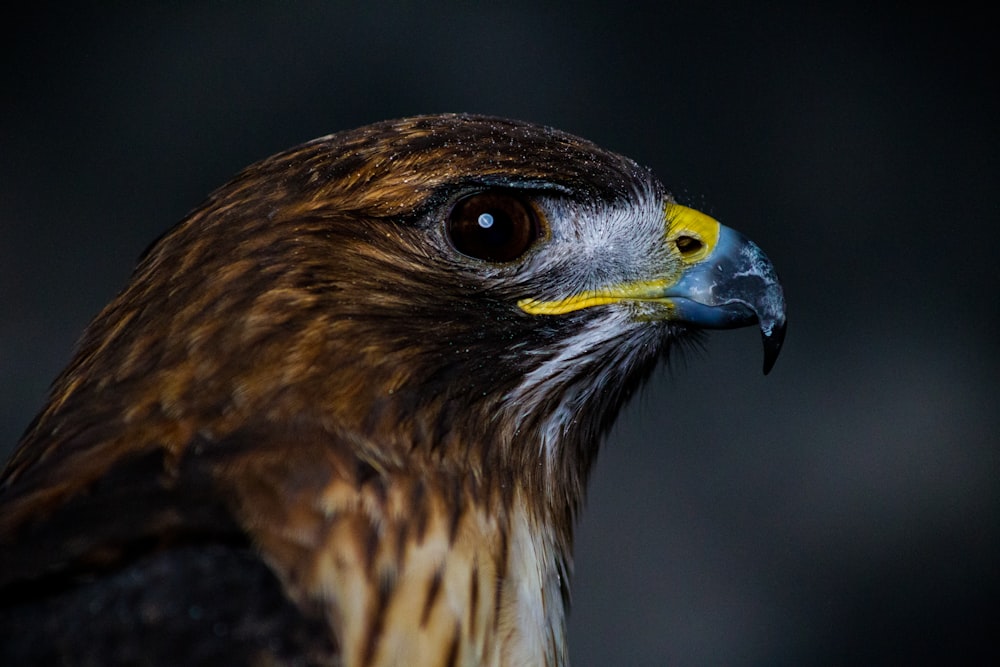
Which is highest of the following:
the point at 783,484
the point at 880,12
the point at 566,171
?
the point at 880,12

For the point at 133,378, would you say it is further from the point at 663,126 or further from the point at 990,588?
the point at 990,588

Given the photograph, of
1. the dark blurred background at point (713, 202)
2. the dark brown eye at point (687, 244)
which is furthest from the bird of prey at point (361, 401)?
the dark blurred background at point (713, 202)

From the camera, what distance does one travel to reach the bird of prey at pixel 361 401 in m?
0.92

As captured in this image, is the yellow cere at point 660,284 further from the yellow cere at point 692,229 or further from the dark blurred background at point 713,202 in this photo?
the dark blurred background at point 713,202

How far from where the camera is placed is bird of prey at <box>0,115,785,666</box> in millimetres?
917

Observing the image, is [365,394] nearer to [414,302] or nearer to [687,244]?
[414,302]

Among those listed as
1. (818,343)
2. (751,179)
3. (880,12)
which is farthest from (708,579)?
(880,12)

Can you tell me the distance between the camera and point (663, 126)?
323 centimetres

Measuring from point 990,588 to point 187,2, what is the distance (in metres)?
2.87

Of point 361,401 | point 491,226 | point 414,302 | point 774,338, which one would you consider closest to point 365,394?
point 361,401

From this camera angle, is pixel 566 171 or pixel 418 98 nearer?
pixel 566 171

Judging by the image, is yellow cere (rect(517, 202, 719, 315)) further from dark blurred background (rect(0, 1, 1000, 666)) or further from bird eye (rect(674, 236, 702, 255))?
dark blurred background (rect(0, 1, 1000, 666))

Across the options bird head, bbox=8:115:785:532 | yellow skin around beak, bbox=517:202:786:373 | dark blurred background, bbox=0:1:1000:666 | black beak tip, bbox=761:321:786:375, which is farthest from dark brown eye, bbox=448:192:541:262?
dark blurred background, bbox=0:1:1000:666

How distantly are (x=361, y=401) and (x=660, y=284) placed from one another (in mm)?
374
